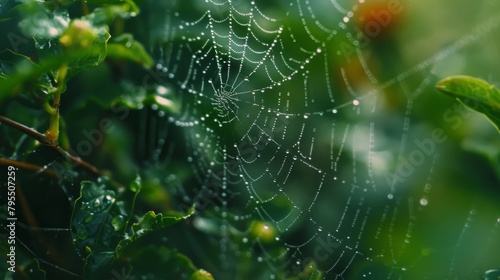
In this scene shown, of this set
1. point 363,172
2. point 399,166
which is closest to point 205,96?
point 363,172

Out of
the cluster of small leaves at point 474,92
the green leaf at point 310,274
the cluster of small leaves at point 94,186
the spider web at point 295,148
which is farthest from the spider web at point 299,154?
the cluster of small leaves at point 474,92

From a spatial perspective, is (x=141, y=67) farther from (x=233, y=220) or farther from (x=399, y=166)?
(x=399, y=166)

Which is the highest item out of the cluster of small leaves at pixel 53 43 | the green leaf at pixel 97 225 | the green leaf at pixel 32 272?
the cluster of small leaves at pixel 53 43

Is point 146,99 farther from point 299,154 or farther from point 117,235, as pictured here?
point 299,154

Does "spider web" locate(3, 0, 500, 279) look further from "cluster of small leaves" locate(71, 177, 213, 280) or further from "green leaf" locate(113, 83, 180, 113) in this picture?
"cluster of small leaves" locate(71, 177, 213, 280)

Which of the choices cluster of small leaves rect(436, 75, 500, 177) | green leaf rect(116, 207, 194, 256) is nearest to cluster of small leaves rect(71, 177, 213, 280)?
green leaf rect(116, 207, 194, 256)

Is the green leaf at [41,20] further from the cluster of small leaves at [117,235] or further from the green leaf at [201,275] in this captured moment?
the green leaf at [201,275]
